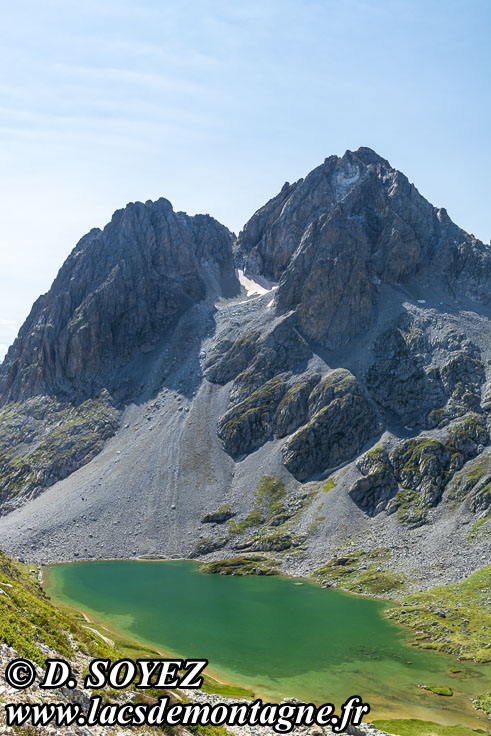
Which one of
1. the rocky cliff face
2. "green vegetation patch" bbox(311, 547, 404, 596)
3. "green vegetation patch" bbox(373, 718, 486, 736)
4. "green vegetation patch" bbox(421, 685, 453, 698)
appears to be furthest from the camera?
the rocky cliff face

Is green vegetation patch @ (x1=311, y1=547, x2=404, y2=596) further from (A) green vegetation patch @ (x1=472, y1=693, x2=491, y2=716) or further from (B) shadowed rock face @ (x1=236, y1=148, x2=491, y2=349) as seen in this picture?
(B) shadowed rock face @ (x1=236, y1=148, x2=491, y2=349)

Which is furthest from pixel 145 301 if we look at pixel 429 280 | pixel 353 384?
pixel 429 280

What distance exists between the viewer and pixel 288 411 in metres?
148

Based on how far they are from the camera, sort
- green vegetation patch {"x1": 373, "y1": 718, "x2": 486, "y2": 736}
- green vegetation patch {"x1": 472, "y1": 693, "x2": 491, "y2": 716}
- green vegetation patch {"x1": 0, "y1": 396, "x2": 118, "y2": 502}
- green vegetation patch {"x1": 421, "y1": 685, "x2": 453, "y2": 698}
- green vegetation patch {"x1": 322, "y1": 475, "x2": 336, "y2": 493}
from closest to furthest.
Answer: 1. green vegetation patch {"x1": 373, "y1": 718, "x2": 486, "y2": 736}
2. green vegetation patch {"x1": 472, "y1": 693, "x2": 491, "y2": 716}
3. green vegetation patch {"x1": 421, "y1": 685, "x2": 453, "y2": 698}
4. green vegetation patch {"x1": 322, "y1": 475, "x2": 336, "y2": 493}
5. green vegetation patch {"x1": 0, "y1": 396, "x2": 118, "y2": 502}

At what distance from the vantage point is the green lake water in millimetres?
51375

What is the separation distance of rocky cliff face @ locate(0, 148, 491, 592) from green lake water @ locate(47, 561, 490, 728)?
47.8 feet

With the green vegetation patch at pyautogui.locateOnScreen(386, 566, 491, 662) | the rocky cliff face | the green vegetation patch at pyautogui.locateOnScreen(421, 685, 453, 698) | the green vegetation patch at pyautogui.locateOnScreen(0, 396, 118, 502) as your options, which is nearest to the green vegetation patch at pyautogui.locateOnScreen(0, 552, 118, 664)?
the green vegetation patch at pyautogui.locateOnScreen(421, 685, 453, 698)

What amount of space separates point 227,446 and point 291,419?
19.5 meters

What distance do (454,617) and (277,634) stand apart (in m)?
24.8

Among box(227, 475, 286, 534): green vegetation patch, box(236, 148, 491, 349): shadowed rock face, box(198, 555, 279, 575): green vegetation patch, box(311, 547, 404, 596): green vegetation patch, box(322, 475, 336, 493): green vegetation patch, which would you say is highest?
box(236, 148, 491, 349): shadowed rock face

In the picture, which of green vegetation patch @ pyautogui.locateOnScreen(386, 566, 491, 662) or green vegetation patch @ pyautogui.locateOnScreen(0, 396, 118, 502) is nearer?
green vegetation patch @ pyautogui.locateOnScreen(386, 566, 491, 662)

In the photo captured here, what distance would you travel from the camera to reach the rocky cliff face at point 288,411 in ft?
382

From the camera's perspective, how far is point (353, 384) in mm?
145875

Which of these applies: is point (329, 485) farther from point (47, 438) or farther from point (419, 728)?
point (47, 438)
